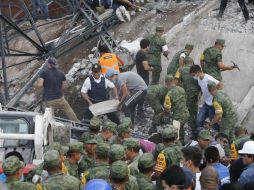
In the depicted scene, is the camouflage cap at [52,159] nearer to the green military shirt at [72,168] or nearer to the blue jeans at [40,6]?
the green military shirt at [72,168]

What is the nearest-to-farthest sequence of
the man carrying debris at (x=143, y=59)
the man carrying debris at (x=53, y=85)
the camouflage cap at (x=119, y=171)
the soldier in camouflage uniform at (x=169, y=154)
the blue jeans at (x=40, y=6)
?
the camouflage cap at (x=119, y=171) → the soldier in camouflage uniform at (x=169, y=154) → the man carrying debris at (x=53, y=85) → the man carrying debris at (x=143, y=59) → the blue jeans at (x=40, y=6)

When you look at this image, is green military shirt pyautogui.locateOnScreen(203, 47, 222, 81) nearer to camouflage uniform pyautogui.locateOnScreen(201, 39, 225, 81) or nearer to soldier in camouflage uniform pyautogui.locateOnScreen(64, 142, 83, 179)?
camouflage uniform pyautogui.locateOnScreen(201, 39, 225, 81)

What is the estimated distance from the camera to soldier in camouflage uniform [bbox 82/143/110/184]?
19.2 feet

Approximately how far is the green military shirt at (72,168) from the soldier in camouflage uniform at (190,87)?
11.5 ft

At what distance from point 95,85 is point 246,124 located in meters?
2.85

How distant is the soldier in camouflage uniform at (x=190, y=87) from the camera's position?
9.36m

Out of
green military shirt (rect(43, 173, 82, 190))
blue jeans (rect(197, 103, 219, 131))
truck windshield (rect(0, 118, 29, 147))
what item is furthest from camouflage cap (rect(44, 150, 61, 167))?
blue jeans (rect(197, 103, 219, 131))

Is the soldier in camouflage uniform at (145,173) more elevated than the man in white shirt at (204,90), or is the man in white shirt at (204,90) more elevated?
the man in white shirt at (204,90)

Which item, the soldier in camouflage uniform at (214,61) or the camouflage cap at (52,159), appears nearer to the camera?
the camouflage cap at (52,159)

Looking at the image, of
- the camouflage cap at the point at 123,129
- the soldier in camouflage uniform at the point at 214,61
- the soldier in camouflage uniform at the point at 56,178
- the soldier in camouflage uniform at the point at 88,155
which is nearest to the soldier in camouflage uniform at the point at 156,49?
the soldier in camouflage uniform at the point at 214,61

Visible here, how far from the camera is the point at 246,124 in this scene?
10.2m

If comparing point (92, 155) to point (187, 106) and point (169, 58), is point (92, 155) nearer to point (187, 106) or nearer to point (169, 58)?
point (187, 106)

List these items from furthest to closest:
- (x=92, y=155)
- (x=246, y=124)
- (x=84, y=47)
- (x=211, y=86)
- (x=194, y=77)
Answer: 1. (x=84, y=47)
2. (x=246, y=124)
3. (x=194, y=77)
4. (x=211, y=86)
5. (x=92, y=155)

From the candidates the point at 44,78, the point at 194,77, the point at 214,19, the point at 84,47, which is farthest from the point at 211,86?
the point at 84,47
